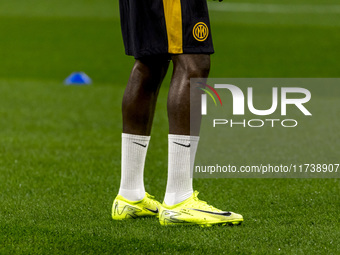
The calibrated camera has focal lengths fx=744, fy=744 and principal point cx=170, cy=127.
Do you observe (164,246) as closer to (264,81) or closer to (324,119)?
(324,119)

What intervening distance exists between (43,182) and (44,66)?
11.5 meters

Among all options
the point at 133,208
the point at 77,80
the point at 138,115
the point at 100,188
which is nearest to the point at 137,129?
the point at 138,115

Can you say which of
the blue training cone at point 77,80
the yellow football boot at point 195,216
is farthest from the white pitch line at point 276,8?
the yellow football boot at point 195,216

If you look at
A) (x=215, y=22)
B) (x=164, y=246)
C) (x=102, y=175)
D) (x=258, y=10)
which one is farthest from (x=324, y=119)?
(x=258, y=10)

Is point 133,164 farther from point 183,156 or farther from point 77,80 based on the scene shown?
point 77,80

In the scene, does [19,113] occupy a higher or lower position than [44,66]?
higher

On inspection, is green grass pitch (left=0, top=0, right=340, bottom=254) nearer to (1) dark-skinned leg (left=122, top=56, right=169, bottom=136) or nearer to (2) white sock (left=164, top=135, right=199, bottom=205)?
(2) white sock (left=164, top=135, right=199, bottom=205)

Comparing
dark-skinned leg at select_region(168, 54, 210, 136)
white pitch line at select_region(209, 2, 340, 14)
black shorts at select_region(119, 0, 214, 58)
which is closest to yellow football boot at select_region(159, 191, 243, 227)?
dark-skinned leg at select_region(168, 54, 210, 136)

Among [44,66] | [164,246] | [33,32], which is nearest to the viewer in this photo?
[164,246]

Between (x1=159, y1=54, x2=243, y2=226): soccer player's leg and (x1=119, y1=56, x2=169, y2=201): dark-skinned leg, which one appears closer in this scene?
(x1=159, y1=54, x2=243, y2=226): soccer player's leg

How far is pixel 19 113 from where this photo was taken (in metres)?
8.59

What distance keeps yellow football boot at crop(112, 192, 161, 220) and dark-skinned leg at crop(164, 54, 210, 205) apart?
0.81ft

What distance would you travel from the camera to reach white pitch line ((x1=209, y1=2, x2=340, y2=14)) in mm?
28281

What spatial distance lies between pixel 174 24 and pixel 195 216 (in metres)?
0.96
